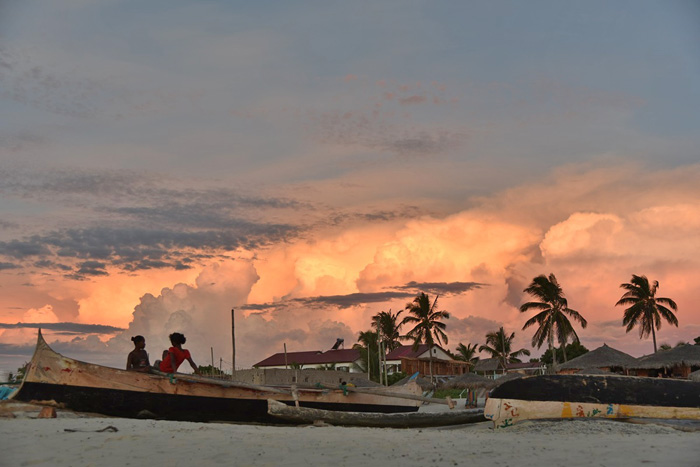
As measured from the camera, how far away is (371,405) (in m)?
15.2

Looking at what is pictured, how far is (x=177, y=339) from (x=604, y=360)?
27.2 meters

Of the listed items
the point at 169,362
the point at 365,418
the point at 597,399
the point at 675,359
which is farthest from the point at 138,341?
the point at 675,359

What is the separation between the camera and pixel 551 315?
41.2 m

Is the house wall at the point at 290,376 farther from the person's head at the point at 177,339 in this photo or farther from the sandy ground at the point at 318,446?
the sandy ground at the point at 318,446

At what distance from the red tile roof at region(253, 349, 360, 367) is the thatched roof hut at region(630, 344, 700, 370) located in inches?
1292

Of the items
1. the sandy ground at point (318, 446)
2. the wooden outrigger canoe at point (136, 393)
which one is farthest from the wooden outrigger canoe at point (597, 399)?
the wooden outrigger canoe at point (136, 393)

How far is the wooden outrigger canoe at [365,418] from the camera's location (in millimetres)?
12250

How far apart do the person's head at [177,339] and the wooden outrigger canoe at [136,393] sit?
611mm

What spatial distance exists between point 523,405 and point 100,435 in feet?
24.2

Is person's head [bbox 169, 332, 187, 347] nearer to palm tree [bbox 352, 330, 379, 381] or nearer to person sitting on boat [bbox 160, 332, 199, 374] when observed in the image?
person sitting on boat [bbox 160, 332, 199, 374]

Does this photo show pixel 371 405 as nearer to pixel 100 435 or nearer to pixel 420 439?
pixel 420 439

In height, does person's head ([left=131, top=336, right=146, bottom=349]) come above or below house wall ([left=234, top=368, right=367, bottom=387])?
above

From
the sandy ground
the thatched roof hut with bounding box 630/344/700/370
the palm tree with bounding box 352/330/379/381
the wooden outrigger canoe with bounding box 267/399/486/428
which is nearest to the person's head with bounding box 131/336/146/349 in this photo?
the sandy ground

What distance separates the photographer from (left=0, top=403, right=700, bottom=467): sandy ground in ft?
24.0
